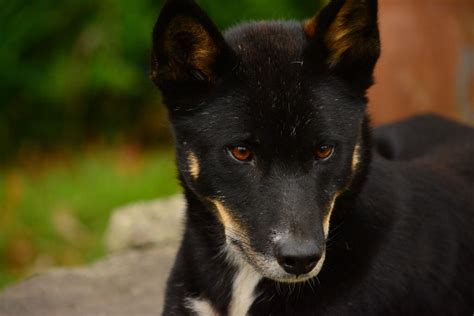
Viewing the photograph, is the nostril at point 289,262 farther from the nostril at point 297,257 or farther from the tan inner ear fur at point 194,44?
the tan inner ear fur at point 194,44

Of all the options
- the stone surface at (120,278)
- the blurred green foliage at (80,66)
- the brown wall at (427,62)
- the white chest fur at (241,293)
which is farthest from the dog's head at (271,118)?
the blurred green foliage at (80,66)

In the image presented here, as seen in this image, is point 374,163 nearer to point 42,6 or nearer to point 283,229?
point 283,229

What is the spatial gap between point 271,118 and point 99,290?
2.55m

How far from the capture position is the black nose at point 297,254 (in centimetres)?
370

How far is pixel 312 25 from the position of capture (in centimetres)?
420

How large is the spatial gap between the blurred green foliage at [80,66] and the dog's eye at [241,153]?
17.2 ft

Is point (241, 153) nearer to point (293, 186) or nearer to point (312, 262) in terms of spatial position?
point (293, 186)

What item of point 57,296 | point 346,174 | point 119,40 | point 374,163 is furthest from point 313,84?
point 119,40

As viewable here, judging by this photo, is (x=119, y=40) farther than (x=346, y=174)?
Yes

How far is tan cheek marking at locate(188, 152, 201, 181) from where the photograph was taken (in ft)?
13.5

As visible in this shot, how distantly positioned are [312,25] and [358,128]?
1.64 feet

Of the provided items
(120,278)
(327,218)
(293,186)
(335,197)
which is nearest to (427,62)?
(120,278)

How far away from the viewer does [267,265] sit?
386cm

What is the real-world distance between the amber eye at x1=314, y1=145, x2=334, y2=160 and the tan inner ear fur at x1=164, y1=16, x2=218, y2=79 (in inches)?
22.5
